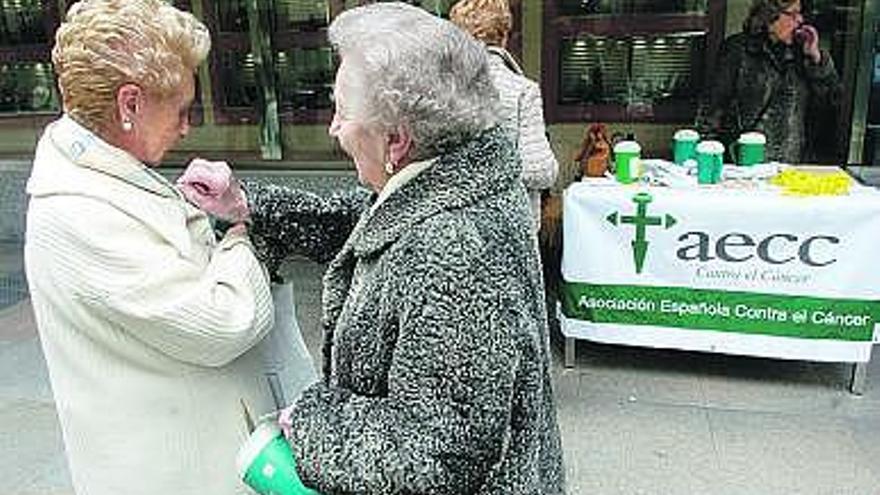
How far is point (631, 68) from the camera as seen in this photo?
18.0 feet

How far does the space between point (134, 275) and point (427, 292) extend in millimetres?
464

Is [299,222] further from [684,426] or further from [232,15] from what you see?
[232,15]

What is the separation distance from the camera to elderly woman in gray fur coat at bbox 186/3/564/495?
42.5 inches

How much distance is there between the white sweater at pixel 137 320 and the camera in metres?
1.25

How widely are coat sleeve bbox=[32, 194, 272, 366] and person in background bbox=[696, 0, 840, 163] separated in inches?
142

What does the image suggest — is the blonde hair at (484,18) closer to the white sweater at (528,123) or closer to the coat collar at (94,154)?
the white sweater at (528,123)

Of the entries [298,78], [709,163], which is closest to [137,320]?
[709,163]

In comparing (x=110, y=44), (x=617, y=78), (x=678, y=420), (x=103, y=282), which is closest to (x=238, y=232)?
(x=103, y=282)

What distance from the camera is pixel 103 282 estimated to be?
1.23m

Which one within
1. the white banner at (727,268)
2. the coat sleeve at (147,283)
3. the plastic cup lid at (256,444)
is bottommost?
the white banner at (727,268)

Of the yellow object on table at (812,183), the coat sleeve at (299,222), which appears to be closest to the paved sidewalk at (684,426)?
the yellow object on table at (812,183)

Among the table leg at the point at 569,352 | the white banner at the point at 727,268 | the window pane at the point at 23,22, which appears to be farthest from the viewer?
the window pane at the point at 23,22

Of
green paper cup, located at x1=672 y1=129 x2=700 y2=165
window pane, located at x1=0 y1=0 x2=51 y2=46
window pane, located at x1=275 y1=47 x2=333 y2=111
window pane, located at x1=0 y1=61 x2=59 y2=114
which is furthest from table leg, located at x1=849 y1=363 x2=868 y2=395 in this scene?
window pane, located at x1=0 y1=0 x2=51 y2=46

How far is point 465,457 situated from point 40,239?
2.32 feet
